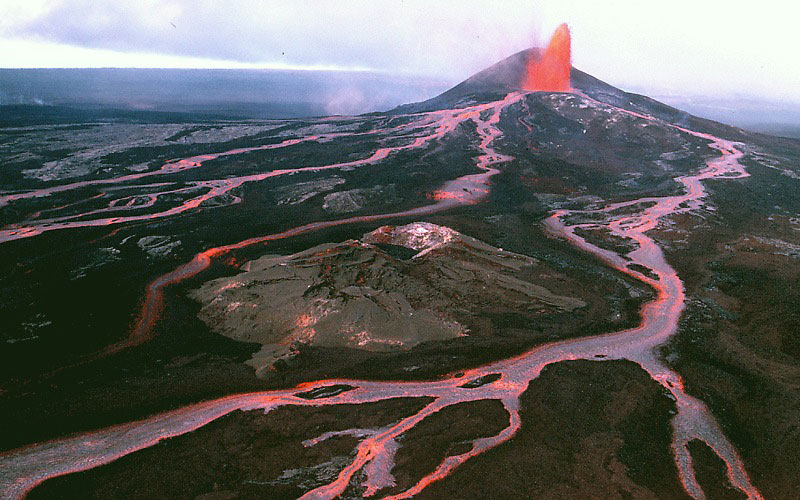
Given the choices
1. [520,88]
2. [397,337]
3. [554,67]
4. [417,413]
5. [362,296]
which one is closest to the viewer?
[417,413]

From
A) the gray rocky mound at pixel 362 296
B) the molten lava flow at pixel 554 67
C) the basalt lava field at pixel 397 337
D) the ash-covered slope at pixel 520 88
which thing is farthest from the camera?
the molten lava flow at pixel 554 67

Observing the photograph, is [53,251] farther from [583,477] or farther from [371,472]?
[583,477]

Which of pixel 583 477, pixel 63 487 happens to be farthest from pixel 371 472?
pixel 63 487

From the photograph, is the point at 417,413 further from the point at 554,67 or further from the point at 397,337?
the point at 554,67

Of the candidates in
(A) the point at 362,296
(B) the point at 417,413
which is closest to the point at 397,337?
(A) the point at 362,296

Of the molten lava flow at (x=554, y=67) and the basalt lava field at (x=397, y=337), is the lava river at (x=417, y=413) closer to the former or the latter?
the basalt lava field at (x=397, y=337)

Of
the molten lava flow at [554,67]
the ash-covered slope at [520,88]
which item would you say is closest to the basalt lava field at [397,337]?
the ash-covered slope at [520,88]
